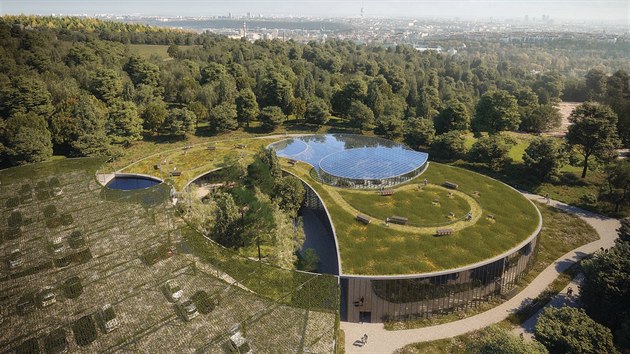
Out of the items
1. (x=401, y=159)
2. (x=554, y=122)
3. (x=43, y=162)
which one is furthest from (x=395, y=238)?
(x=554, y=122)

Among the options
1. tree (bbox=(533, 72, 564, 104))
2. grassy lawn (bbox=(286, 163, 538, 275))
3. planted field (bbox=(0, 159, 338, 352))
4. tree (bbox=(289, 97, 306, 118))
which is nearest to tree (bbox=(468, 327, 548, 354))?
grassy lawn (bbox=(286, 163, 538, 275))

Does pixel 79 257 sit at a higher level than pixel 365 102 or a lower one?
lower

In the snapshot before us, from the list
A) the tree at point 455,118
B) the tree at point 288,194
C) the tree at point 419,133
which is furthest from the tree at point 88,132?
the tree at point 455,118

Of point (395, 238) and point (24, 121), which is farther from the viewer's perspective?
point (24, 121)

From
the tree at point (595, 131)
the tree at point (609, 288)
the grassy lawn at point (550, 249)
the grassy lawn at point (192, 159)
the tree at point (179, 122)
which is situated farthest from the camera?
the tree at point (179, 122)

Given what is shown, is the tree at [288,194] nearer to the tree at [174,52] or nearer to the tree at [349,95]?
the tree at [349,95]

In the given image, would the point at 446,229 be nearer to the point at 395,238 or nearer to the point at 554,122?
the point at 395,238

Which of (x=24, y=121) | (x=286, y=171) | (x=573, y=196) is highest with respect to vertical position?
(x=24, y=121)
